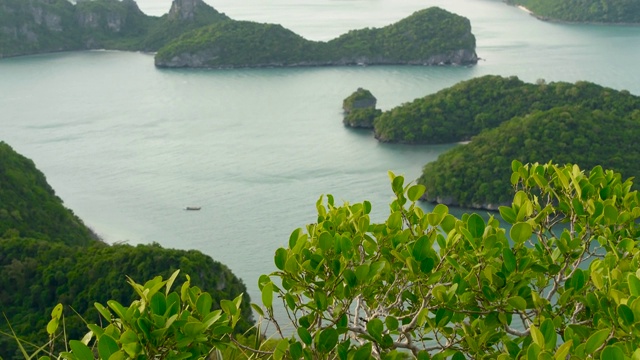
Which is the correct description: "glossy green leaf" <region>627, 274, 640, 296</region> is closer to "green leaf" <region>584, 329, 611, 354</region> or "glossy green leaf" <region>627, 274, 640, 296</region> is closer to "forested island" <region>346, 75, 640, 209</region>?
"green leaf" <region>584, 329, 611, 354</region>

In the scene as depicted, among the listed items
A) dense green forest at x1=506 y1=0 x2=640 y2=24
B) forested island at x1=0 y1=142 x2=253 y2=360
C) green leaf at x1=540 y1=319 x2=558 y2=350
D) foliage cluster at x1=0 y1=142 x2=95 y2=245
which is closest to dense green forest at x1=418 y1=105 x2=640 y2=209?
forested island at x1=0 y1=142 x2=253 y2=360

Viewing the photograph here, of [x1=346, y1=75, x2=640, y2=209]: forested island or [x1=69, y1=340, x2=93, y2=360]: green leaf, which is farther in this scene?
[x1=346, y1=75, x2=640, y2=209]: forested island

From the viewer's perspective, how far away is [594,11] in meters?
61.6

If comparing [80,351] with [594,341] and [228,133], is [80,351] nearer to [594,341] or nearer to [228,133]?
[594,341]

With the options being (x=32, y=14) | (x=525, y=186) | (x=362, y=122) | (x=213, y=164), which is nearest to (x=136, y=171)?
(x=213, y=164)

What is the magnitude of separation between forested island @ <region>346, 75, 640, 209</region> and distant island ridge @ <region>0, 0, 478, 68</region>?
15954 mm

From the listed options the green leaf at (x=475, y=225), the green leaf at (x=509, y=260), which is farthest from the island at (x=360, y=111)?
the green leaf at (x=509, y=260)

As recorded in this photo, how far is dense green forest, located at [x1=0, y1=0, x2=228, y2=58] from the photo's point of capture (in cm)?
5878

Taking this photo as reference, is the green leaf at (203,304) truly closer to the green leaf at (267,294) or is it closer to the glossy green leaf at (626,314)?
the green leaf at (267,294)

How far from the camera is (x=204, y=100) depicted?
40.0 metres

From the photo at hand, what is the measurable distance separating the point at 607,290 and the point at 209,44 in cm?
5022

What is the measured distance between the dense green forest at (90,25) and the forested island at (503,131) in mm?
32380

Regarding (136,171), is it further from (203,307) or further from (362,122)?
(203,307)

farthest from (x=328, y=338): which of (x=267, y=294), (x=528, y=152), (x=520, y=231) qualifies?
(x=528, y=152)
